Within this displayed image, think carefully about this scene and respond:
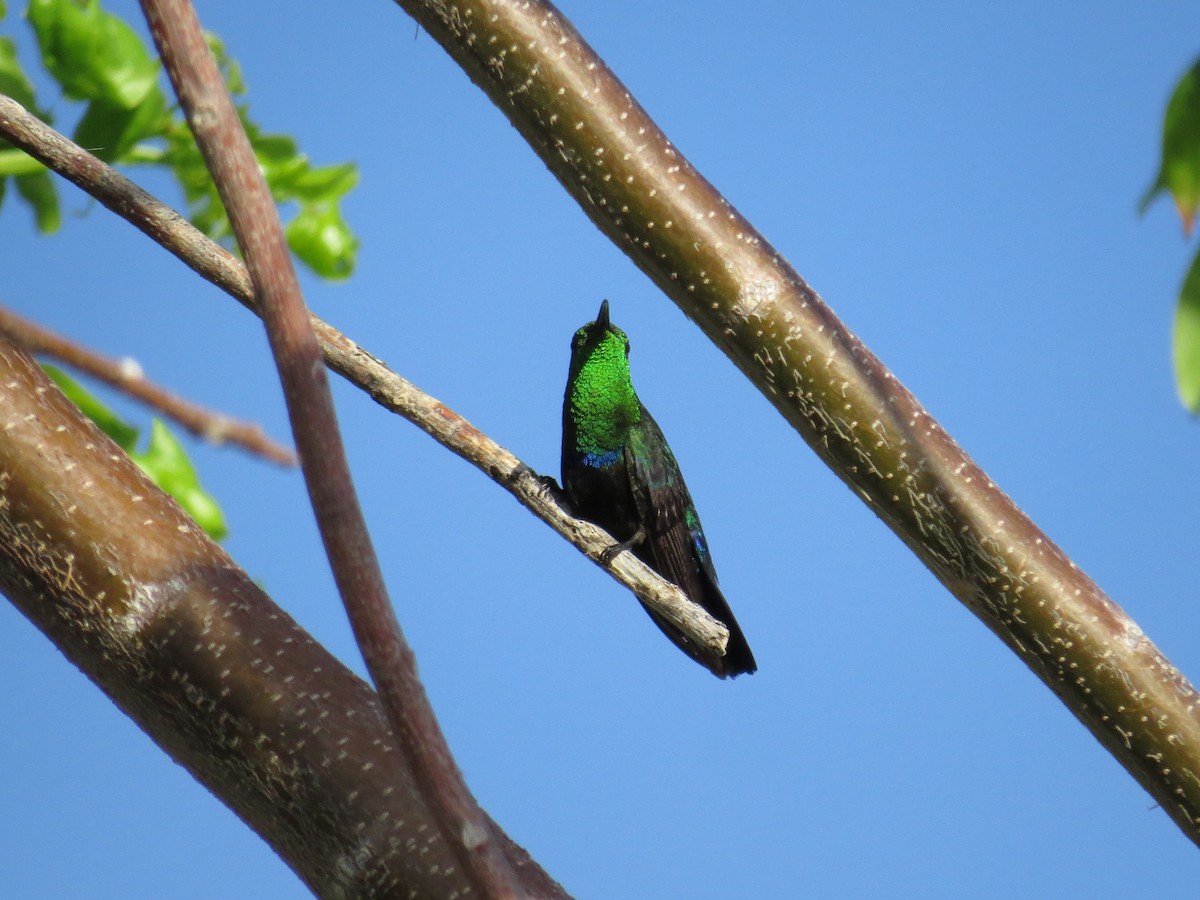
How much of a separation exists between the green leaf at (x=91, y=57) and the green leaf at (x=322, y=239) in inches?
21.9

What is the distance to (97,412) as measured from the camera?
8.14 ft

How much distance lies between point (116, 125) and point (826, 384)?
5.82ft

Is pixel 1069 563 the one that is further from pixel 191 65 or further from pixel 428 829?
pixel 191 65

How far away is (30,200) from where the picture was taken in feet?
8.96

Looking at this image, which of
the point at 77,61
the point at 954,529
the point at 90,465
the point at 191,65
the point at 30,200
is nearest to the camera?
the point at 191,65

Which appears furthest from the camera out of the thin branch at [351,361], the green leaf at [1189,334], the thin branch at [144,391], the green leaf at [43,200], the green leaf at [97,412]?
the green leaf at [43,200]

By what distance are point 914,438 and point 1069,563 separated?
243 mm

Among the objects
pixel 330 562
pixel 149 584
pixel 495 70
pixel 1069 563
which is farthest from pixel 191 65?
pixel 1069 563

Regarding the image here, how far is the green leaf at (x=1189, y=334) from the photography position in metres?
0.94

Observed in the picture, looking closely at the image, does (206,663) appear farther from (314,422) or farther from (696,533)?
(696,533)

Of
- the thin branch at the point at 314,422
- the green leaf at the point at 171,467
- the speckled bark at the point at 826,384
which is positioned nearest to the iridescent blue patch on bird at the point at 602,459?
the green leaf at the point at 171,467

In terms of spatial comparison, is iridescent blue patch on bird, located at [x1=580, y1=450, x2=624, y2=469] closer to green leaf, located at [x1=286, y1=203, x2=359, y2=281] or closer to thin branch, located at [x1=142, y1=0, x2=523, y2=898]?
green leaf, located at [x1=286, y1=203, x2=359, y2=281]

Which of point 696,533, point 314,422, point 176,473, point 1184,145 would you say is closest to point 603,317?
point 696,533

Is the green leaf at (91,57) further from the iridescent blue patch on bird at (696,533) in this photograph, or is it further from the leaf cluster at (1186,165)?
the leaf cluster at (1186,165)
